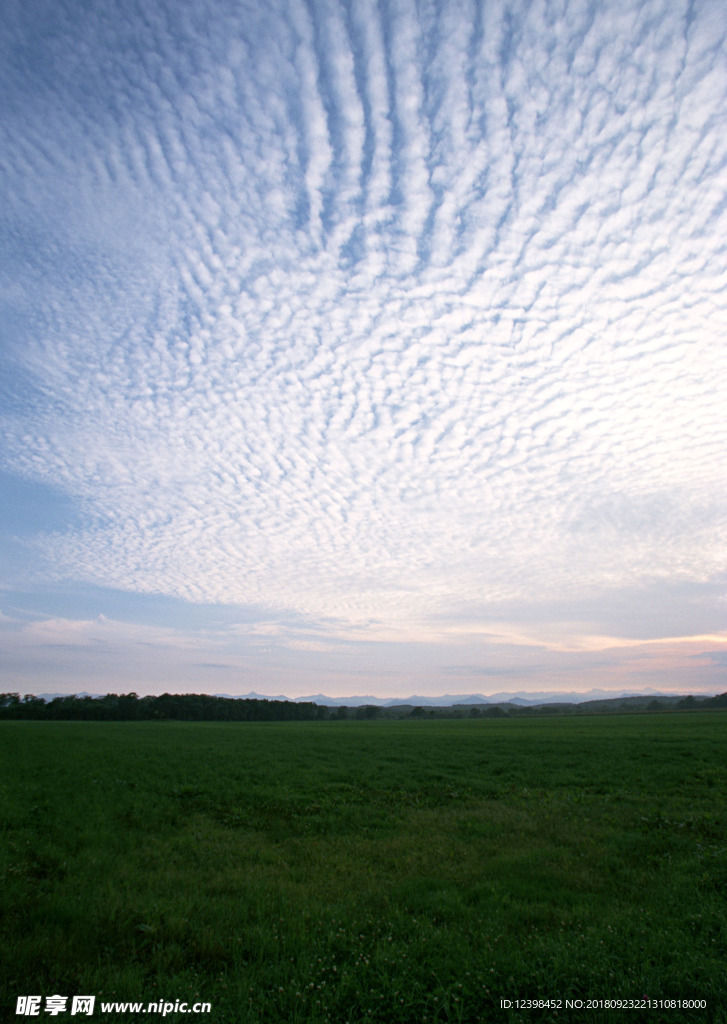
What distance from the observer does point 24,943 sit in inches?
251

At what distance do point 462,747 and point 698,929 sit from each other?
27102 millimetres

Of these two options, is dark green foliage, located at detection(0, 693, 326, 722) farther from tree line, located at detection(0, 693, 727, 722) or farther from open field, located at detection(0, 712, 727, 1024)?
open field, located at detection(0, 712, 727, 1024)

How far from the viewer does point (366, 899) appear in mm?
8164

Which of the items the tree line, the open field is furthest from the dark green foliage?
the open field

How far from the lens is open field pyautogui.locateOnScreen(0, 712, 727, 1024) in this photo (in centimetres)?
567

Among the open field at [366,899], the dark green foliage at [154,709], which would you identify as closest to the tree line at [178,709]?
the dark green foliage at [154,709]

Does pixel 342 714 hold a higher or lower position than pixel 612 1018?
lower

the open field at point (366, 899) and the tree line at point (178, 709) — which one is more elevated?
the open field at point (366, 899)

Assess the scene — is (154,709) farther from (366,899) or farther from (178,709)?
(366,899)

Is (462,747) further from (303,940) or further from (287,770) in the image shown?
(303,940)

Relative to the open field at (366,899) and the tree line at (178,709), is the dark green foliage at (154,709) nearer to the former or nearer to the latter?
the tree line at (178,709)

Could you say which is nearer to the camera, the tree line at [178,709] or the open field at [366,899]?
the open field at [366,899]

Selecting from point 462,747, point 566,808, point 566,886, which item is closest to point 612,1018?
point 566,886

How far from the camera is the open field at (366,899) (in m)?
5.67
